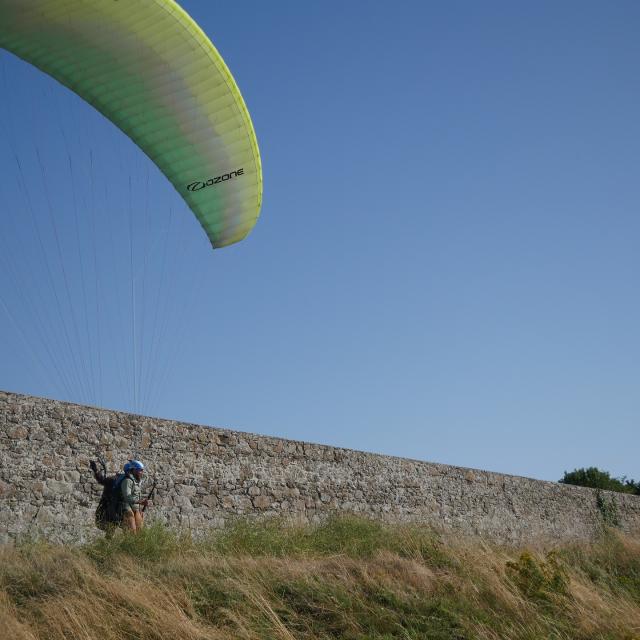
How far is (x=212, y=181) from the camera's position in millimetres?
9359

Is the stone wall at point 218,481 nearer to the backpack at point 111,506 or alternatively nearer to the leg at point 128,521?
the backpack at point 111,506

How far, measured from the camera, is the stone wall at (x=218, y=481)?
26.5 feet

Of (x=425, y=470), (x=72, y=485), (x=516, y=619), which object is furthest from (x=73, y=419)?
(x=425, y=470)

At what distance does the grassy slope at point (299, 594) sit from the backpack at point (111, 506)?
484 mm

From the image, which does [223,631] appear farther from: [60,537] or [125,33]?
[125,33]

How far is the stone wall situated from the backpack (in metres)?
0.85

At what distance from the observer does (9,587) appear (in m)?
5.51

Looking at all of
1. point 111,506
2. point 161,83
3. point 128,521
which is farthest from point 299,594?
point 161,83

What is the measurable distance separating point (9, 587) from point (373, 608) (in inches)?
114

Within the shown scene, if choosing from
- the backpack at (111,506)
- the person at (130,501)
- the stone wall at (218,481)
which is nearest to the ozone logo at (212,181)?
the stone wall at (218,481)

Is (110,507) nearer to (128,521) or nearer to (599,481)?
(128,521)

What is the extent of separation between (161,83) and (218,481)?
5.48 metres

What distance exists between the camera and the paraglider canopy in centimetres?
785

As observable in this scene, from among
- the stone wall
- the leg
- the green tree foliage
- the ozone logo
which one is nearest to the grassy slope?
the leg
